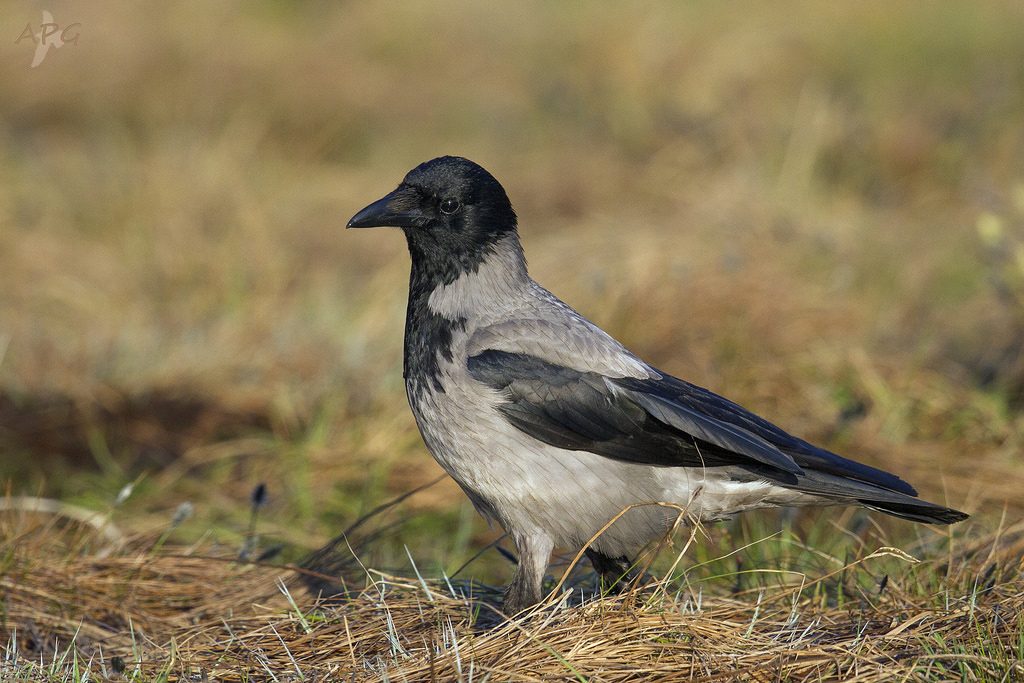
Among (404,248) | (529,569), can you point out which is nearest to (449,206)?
(529,569)

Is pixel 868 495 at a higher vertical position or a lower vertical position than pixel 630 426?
lower

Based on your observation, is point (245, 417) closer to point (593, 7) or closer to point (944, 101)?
point (944, 101)

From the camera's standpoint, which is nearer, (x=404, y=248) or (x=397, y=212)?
(x=397, y=212)

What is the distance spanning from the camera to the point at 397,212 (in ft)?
11.6

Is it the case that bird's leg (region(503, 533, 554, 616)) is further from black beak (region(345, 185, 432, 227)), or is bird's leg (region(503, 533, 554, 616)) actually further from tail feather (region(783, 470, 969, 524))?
black beak (region(345, 185, 432, 227))

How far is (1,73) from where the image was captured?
11352 mm

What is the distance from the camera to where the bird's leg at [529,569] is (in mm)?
3283

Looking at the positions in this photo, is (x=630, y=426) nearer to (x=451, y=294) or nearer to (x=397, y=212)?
(x=451, y=294)

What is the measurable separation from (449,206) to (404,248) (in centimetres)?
482

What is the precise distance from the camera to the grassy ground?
3.19m

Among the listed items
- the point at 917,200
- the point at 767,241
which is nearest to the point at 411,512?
the point at 767,241

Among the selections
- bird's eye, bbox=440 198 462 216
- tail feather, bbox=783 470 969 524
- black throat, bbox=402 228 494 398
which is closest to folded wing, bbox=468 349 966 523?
tail feather, bbox=783 470 969 524

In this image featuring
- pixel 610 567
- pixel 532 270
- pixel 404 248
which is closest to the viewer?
pixel 610 567

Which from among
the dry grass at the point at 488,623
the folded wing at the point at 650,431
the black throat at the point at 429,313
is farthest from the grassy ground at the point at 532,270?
the black throat at the point at 429,313
